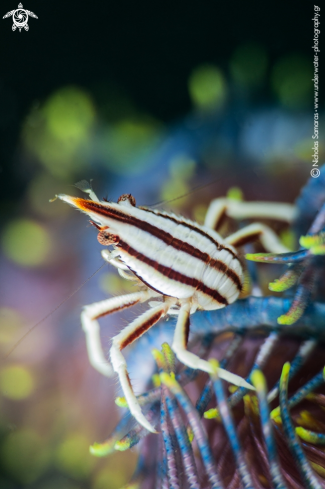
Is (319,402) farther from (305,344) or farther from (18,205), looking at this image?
(18,205)

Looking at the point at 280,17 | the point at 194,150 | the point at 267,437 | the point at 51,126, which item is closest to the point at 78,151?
the point at 51,126

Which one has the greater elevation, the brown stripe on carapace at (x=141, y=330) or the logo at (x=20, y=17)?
the logo at (x=20, y=17)

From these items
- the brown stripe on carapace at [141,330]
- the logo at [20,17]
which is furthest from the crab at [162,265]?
the logo at [20,17]

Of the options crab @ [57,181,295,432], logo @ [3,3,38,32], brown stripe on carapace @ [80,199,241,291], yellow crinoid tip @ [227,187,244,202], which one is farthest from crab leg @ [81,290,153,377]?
logo @ [3,3,38,32]

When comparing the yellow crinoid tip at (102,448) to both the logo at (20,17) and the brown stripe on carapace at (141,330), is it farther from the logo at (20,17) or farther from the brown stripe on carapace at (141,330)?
the logo at (20,17)

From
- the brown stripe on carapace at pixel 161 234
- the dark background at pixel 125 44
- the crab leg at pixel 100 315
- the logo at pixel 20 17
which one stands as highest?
the logo at pixel 20 17

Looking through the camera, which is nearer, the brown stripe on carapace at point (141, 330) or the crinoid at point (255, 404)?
the crinoid at point (255, 404)

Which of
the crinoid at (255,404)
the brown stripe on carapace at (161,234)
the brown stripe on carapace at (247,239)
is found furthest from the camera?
the brown stripe on carapace at (247,239)

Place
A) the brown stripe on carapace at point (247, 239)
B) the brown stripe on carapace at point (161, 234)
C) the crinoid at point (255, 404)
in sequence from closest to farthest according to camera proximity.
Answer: the crinoid at point (255, 404), the brown stripe on carapace at point (161, 234), the brown stripe on carapace at point (247, 239)
